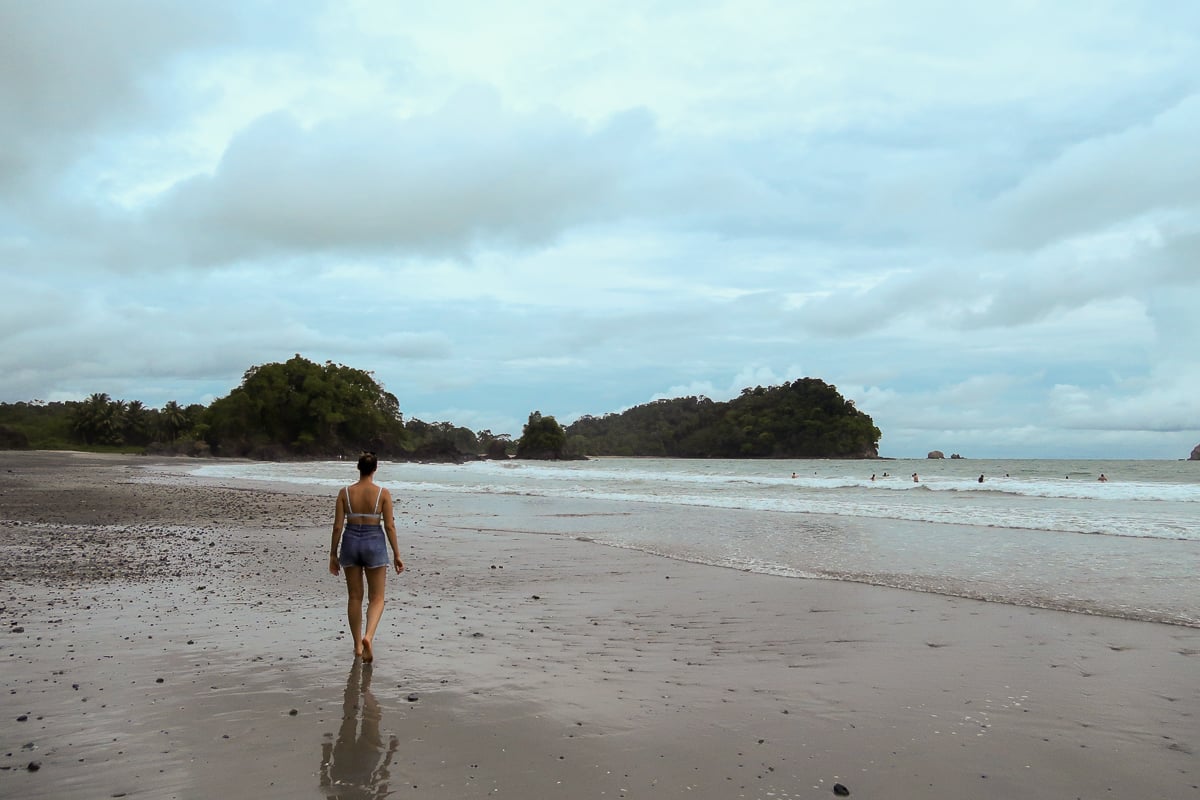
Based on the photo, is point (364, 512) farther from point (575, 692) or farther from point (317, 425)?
point (317, 425)

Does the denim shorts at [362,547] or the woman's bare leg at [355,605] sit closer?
the woman's bare leg at [355,605]

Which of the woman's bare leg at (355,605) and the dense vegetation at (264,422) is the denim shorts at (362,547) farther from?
the dense vegetation at (264,422)

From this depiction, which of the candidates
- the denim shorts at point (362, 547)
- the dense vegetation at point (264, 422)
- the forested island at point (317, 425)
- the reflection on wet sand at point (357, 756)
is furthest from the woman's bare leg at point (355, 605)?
the dense vegetation at point (264, 422)

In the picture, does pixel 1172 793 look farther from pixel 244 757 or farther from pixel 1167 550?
pixel 1167 550

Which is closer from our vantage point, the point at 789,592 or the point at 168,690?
the point at 168,690

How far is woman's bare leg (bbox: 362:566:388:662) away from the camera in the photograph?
6805mm

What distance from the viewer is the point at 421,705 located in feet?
18.6

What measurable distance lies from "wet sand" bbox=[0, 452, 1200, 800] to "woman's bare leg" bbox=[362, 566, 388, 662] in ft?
0.79

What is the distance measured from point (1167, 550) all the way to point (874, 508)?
10.7 meters

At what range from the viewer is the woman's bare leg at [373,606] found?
268 inches

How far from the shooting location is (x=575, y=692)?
6.07 meters

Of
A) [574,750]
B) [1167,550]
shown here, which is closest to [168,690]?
[574,750]

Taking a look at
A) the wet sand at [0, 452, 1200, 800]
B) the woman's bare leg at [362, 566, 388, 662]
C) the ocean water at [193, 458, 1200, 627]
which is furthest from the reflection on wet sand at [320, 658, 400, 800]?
the ocean water at [193, 458, 1200, 627]

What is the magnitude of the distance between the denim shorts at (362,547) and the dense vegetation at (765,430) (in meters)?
137
